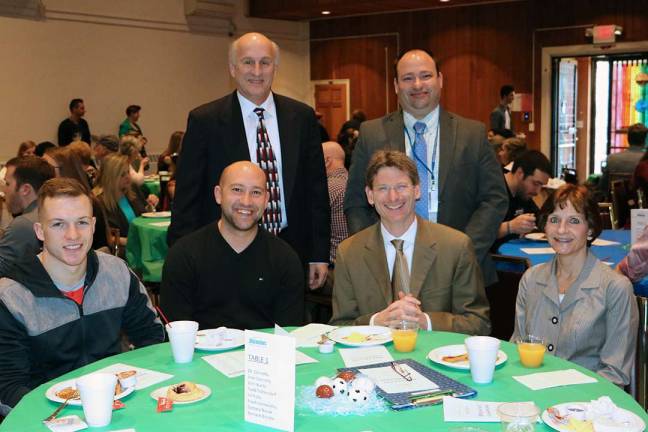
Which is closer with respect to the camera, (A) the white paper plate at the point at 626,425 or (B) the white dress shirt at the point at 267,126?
(A) the white paper plate at the point at 626,425

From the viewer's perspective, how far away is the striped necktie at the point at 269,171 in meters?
3.59

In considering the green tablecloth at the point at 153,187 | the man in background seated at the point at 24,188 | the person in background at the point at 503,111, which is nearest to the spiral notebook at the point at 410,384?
the man in background seated at the point at 24,188

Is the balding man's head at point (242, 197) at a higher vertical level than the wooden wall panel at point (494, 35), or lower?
lower

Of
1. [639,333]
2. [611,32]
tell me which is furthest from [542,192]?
[611,32]

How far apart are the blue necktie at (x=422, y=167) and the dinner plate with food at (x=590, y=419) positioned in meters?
1.81

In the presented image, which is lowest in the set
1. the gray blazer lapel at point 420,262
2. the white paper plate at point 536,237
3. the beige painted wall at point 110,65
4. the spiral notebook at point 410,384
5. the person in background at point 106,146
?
the white paper plate at point 536,237

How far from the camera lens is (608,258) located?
4.07 metres

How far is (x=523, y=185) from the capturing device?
502 cm

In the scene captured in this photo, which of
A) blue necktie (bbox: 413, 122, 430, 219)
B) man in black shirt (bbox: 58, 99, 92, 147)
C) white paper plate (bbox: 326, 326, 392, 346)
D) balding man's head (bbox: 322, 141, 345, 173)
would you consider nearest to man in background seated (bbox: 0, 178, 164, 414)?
white paper plate (bbox: 326, 326, 392, 346)

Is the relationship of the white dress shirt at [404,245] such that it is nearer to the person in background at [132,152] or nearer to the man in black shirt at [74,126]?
the person in background at [132,152]

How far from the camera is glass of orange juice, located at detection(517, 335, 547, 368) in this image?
215cm

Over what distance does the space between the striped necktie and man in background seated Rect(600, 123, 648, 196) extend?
18.1ft

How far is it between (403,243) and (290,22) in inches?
490

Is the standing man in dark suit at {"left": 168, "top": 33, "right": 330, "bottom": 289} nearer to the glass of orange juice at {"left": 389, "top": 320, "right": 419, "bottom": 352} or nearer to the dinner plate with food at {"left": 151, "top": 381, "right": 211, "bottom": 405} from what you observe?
the glass of orange juice at {"left": 389, "top": 320, "right": 419, "bottom": 352}
